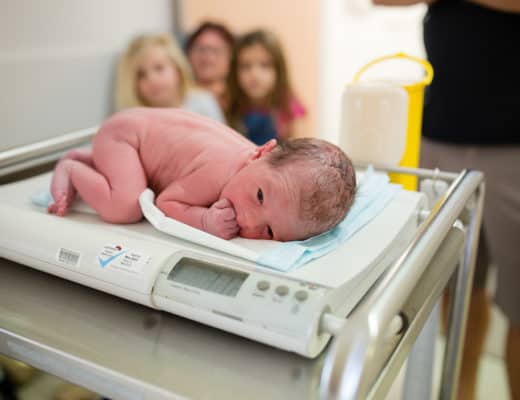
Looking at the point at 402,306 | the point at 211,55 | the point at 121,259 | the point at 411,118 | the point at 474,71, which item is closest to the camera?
the point at 402,306

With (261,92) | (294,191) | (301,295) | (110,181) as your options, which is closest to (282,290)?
(301,295)

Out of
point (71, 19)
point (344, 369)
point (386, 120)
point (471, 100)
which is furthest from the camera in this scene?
point (71, 19)

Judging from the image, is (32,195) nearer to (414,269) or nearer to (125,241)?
(125,241)

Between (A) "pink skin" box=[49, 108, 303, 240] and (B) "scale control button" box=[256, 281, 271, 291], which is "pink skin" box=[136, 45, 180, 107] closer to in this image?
(A) "pink skin" box=[49, 108, 303, 240]

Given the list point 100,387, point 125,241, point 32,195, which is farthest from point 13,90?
point 100,387

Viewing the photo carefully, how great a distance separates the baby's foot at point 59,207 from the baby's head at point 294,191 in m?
0.25

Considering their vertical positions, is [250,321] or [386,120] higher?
[386,120]

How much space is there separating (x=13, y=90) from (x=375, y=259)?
121cm

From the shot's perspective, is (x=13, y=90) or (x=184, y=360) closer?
(x=184, y=360)

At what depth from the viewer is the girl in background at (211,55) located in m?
2.20

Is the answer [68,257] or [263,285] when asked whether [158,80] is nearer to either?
[68,257]

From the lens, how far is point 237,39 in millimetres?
2223

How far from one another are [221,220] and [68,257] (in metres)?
0.19

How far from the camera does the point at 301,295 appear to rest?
0.53 meters
